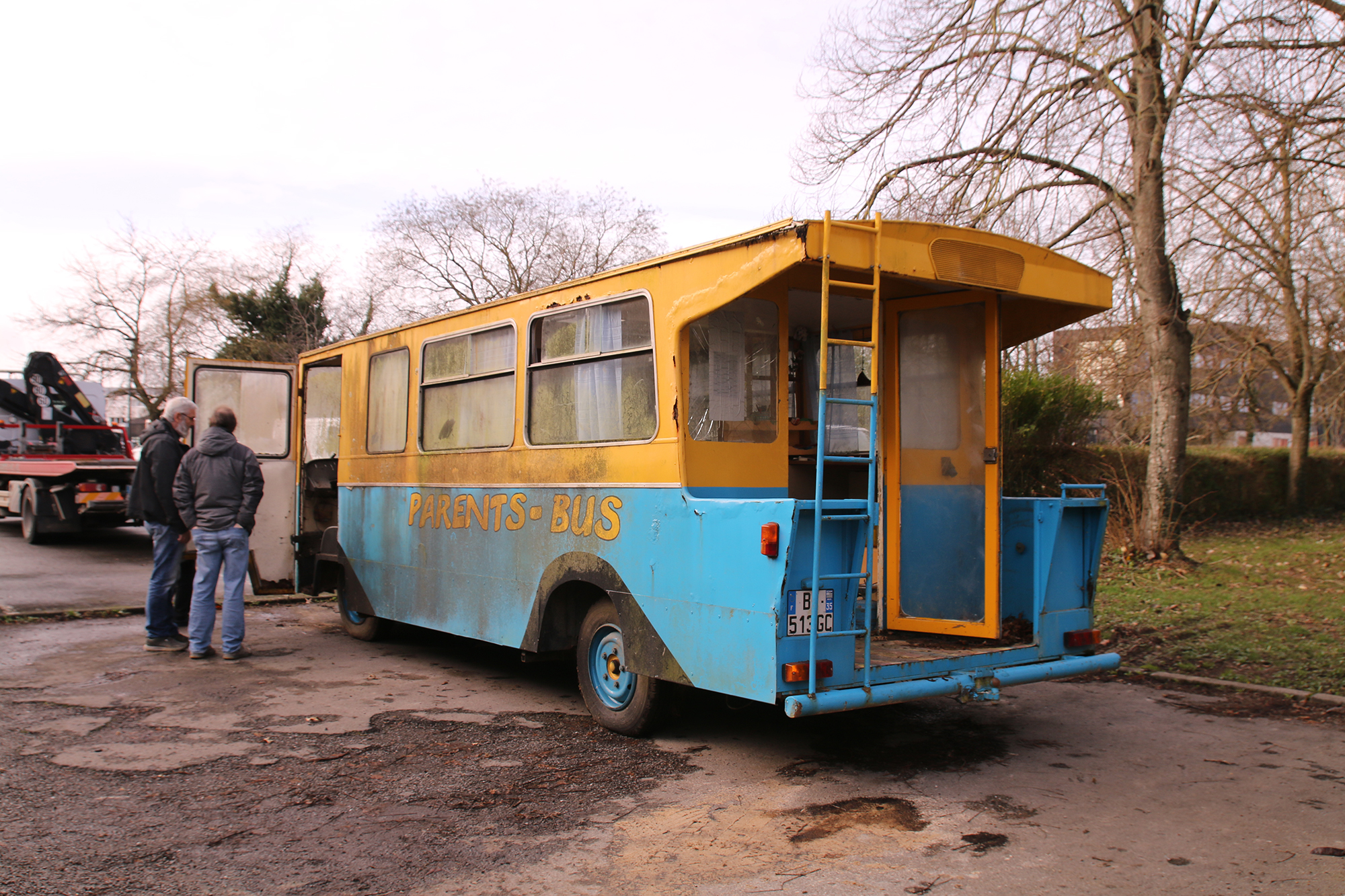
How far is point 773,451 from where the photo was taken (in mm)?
5793

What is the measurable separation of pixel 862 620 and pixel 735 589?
662mm

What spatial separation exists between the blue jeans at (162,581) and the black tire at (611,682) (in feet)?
12.9

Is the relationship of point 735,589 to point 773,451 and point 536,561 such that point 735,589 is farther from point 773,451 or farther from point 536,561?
point 536,561

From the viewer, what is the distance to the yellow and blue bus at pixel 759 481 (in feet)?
15.8

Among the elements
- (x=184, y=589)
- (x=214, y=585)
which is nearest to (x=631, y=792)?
(x=214, y=585)

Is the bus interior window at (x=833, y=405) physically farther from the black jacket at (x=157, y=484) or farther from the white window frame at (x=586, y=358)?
the black jacket at (x=157, y=484)

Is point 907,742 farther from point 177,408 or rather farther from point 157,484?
point 177,408

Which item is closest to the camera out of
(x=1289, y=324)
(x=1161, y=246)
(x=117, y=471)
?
(x=1161, y=246)

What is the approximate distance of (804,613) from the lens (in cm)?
471

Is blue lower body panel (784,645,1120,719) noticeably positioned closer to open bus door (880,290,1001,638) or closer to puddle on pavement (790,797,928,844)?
puddle on pavement (790,797,928,844)

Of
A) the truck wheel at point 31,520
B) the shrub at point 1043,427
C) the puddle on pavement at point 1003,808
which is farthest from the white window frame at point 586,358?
the truck wheel at point 31,520

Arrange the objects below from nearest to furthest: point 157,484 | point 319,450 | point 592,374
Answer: point 592,374
point 157,484
point 319,450

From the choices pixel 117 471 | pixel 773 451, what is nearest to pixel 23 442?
pixel 117 471

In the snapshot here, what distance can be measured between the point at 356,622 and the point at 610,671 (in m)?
4.14
